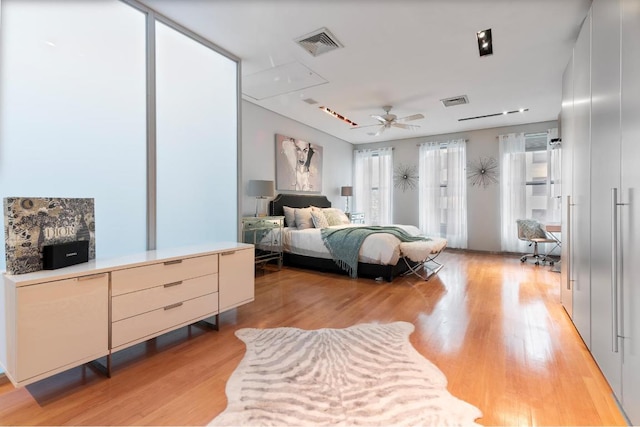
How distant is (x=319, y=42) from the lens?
2.84 meters

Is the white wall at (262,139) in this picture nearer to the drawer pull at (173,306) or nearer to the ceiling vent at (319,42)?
the ceiling vent at (319,42)

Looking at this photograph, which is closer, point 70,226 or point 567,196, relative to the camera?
point 70,226

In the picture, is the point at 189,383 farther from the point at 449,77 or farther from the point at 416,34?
the point at 449,77

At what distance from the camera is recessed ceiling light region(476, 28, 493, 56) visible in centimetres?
269

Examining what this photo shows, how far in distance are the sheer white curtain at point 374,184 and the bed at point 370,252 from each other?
222cm

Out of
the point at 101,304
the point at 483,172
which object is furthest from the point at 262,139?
the point at 483,172

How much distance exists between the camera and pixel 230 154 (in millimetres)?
3150

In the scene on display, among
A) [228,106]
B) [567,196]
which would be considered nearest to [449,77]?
[567,196]

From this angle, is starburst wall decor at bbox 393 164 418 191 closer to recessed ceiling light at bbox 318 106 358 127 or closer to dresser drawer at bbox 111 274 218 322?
recessed ceiling light at bbox 318 106 358 127

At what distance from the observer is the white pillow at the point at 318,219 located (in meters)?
5.17

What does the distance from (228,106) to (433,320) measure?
9.96ft

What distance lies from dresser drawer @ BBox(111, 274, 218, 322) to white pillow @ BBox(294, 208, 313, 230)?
278 cm

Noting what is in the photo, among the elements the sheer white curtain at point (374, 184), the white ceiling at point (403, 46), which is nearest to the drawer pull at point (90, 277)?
the white ceiling at point (403, 46)

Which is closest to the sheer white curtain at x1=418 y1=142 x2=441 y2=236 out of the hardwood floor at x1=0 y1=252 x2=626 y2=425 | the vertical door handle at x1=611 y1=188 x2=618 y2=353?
the hardwood floor at x1=0 y1=252 x2=626 y2=425
